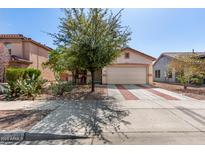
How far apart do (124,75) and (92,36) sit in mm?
12416

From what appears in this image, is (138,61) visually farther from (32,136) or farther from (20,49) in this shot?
(32,136)

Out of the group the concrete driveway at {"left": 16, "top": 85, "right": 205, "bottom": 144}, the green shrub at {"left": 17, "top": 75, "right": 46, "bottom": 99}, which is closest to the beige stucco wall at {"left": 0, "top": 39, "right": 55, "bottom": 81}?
the green shrub at {"left": 17, "top": 75, "right": 46, "bottom": 99}

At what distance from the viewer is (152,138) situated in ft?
19.0

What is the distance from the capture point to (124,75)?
83.3 ft

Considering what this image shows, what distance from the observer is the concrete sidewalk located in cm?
575

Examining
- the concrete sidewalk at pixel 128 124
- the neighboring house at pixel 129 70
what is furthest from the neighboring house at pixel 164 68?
the concrete sidewalk at pixel 128 124

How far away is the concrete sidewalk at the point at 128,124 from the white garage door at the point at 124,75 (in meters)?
15.5

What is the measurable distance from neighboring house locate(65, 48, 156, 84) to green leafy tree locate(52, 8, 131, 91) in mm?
10801

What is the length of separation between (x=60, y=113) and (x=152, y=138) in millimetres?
4176

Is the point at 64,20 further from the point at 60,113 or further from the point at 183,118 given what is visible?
the point at 183,118

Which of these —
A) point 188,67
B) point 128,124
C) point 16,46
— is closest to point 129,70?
point 188,67

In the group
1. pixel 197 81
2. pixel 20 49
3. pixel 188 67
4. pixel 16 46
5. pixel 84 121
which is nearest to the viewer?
pixel 84 121

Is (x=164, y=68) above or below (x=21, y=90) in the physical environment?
above
